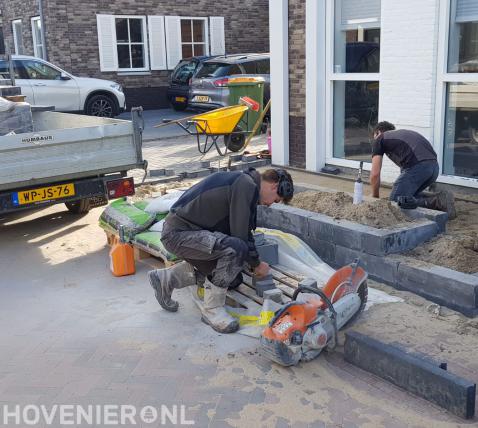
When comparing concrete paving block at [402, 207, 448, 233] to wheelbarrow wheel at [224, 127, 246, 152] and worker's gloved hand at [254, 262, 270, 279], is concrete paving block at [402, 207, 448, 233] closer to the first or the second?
worker's gloved hand at [254, 262, 270, 279]

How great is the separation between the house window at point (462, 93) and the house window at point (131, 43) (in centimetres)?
1578

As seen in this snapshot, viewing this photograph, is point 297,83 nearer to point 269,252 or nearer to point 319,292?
point 269,252

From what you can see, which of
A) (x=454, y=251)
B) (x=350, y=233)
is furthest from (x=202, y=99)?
(x=454, y=251)

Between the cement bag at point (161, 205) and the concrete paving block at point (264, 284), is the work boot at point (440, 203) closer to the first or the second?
the concrete paving block at point (264, 284)

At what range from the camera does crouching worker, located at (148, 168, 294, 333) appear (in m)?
4.43

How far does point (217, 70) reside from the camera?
16797 mm

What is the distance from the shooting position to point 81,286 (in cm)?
581

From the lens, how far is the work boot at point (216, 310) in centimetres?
468

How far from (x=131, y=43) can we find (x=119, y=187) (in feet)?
50.9

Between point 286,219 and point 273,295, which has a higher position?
point 286,219

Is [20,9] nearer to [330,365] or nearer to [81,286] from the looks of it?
[81,286]

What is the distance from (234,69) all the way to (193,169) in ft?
23.3

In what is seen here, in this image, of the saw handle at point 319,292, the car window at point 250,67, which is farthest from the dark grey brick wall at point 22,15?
the saw handle at point 319,292

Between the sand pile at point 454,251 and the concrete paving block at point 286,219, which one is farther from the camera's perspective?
the concrete paving block at point 286,219
